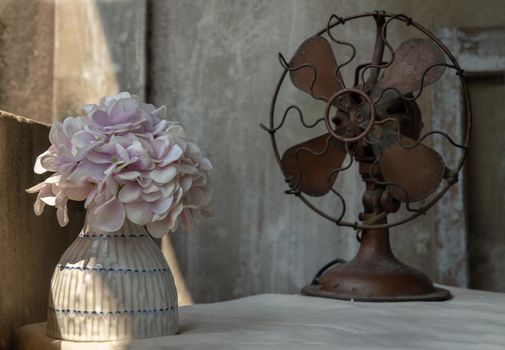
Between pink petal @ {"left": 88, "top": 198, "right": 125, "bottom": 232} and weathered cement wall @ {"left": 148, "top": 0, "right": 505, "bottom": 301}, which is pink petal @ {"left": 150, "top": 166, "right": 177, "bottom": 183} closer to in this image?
pink petal @ {"left": 88, "top": 198, "right": 125, "bottom": 232}

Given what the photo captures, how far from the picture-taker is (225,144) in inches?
140

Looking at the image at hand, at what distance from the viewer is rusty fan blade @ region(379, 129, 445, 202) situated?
2.48 m

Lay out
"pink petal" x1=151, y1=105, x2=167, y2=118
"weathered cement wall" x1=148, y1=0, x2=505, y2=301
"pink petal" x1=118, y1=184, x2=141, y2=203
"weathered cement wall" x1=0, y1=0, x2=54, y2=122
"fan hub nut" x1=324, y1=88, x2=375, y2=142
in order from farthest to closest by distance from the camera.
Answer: "weathered cement wall" x1=0, y1=0, x2=54, y2=122 → "weathered cement wall" x1=148, y1=0, x2=505, y2=301 → "fan hub nut" x1=324, y1=88, x2=375, y2=142 → "pink petal" x1=151, y1=105, x2=167, y2=118 → "pink petal" x1=118, y1=184, x2=141, y2=203

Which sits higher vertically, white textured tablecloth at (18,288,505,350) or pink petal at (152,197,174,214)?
pink petal at (152,197,174,214)

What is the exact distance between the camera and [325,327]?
1.86m

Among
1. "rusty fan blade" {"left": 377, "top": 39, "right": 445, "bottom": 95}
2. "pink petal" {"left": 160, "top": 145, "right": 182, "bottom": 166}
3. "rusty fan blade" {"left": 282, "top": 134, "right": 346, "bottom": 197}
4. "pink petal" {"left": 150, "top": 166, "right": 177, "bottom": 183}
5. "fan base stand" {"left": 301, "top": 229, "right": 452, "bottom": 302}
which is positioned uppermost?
"rusty fan blade" {"left": 377, "top": 39, "right": 445, "bottom": 95}

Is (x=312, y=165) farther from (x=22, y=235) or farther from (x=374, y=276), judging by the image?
(x=22, y=235)

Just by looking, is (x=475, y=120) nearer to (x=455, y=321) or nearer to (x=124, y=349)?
(x=455, y=321)

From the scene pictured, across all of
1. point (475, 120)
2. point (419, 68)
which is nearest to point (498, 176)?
point (475, 120)

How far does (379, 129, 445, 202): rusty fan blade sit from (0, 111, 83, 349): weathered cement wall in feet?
3.58

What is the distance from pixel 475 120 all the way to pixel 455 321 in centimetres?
151

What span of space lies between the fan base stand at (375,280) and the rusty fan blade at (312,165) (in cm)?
23

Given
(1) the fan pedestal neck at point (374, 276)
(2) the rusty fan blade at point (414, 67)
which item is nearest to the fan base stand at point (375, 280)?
(1) the fan pedestal neck at point (374, 276)

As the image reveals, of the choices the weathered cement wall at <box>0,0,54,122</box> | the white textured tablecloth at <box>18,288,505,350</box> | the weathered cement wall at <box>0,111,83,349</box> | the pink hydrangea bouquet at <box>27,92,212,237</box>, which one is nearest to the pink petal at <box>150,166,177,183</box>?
the pink hydrangea bouquet at <box>27,92,212,237</box>
